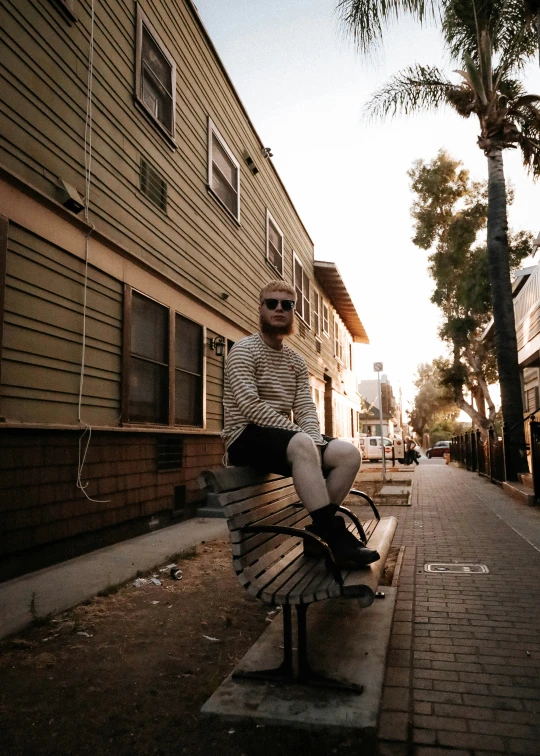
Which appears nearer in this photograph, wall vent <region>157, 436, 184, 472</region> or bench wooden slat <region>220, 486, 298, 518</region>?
bench wooden slat <region>220, 486, 298, 518</region>

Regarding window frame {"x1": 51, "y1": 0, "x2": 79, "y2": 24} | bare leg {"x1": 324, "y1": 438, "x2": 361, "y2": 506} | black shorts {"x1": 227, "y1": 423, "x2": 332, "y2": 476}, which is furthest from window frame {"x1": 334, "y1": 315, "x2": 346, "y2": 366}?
black shorts {"x1": 227, "y1": 423, "x2": 332, "y2": 476}

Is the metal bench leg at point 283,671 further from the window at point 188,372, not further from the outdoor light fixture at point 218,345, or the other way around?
the outdoor light fixture at point 218,345

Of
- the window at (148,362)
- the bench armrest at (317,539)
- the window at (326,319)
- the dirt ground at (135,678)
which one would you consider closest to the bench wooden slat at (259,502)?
the bench armrest at (317,539)

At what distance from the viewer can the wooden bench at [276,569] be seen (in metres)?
2.33

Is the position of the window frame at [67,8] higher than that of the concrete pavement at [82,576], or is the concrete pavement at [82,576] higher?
the window frame at [67,8]

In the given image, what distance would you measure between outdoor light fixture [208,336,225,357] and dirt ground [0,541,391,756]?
18.2 ft

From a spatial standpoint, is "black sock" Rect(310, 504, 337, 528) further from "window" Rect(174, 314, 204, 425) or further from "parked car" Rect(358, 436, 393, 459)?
"parked car" Rect(358, 436, 393, 459)

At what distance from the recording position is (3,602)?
384 cm

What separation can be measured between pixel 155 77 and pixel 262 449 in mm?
6926

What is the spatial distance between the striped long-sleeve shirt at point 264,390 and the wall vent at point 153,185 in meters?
4.79

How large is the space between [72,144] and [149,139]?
78.3 inches

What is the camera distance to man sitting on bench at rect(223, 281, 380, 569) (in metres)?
2.71

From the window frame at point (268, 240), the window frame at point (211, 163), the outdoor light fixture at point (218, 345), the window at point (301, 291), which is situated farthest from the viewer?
the window at point (301, 291)

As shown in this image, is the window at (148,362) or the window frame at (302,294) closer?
the window at (148,362)
